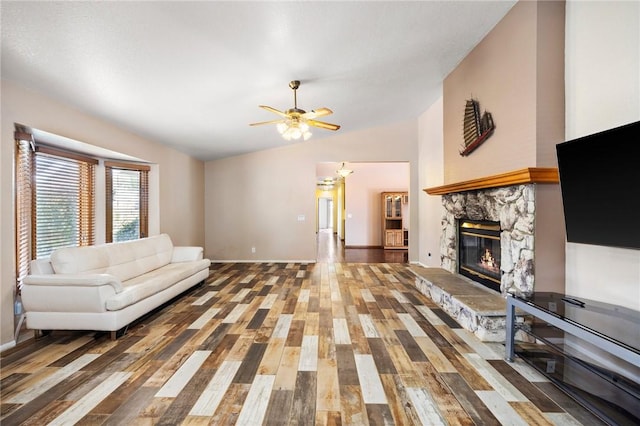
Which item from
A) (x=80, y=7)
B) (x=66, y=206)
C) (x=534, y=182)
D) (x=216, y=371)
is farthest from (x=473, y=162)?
(x=66, y=206)

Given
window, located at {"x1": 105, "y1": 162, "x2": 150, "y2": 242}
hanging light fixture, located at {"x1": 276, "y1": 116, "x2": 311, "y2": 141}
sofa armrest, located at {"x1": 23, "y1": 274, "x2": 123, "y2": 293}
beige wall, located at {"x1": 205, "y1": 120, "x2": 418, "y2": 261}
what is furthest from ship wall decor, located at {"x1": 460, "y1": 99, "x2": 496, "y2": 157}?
window, located at {"x1": 105, "y1": 162, "x2": 150, "y2": 242}

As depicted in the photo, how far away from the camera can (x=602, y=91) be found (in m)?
2.24

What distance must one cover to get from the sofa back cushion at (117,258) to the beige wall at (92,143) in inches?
15.7

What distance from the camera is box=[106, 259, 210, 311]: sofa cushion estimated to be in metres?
2.78

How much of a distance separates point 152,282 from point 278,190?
3.83 m

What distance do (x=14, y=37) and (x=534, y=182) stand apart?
441 centimetres

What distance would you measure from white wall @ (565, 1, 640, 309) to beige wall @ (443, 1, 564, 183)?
0.12 meters

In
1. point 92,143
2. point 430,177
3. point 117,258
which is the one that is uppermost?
point 92,143

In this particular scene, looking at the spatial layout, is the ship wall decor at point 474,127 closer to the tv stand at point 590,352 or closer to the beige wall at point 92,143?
the tv stand at point 590,352

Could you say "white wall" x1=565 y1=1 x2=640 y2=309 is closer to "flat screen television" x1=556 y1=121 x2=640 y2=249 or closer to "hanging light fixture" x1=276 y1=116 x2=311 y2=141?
"flat screen television" x1=556 y1=121 x2=640 y2=249

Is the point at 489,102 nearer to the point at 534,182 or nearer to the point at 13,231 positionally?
the point at 534,182

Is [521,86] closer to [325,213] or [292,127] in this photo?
[292,127]

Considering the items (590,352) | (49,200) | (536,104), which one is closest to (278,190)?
(49,200)

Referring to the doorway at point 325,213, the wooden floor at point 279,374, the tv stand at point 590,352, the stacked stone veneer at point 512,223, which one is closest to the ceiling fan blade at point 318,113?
the stacked stone veneer at point 512,223
